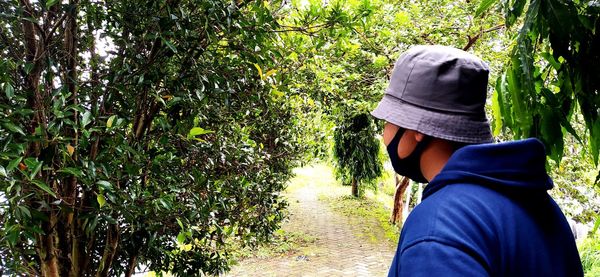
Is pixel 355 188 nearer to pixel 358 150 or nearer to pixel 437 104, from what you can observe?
pixel 358 150

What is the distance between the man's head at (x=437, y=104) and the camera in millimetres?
889

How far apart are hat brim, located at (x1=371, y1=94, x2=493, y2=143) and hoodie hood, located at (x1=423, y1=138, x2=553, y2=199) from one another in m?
0.09

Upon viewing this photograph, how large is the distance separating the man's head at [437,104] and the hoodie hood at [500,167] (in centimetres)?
10

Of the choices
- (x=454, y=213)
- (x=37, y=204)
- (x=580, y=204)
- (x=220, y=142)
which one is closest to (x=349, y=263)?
Result: (x=580, y=204)

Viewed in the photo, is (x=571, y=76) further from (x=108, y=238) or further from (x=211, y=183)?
(x=108, y=238)

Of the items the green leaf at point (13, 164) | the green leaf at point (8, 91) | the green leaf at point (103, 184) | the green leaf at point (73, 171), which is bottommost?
the green leaf at point (103, 184)

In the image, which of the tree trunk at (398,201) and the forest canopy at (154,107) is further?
Answer: the tree trunk at (398,201)

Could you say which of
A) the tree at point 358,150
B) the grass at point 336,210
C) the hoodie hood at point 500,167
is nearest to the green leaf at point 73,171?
the hoodie hood at point 500,167

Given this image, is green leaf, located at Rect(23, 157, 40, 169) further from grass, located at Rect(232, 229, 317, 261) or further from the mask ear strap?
grass, located at Rect(232, 229, 317, 261)

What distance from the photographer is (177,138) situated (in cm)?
199

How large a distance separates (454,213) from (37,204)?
1.56 meters

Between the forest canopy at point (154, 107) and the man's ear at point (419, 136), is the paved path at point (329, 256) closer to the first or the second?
the forest canopy at point (154, 107)

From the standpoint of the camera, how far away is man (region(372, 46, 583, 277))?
67cm

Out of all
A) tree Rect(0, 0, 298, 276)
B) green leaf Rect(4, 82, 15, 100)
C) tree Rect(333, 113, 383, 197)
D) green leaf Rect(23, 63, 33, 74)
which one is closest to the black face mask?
tree Rect(0, 0, 298, 276)
